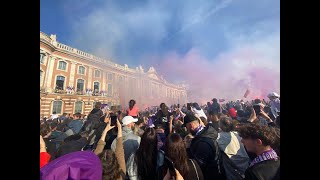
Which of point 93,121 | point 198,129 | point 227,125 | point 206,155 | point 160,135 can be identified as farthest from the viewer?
point 93,121

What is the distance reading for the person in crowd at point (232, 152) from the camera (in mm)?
2963

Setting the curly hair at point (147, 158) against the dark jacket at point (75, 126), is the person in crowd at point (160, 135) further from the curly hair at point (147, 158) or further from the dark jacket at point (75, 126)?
the dark jacket at point (75, 126)

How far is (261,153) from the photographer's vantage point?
250 cm

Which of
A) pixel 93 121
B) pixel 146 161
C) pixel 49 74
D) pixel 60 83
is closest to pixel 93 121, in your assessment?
pixel 93 121

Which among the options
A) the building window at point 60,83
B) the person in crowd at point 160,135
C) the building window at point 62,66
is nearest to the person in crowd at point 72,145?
the person in crowd at point 160,135

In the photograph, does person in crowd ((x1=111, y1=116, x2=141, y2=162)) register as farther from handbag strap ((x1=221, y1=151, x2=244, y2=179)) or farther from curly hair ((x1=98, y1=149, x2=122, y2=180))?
handbag strap ((x1=221, y1=151, x2=244, y2=179))

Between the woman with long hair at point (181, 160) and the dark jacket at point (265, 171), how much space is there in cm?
58

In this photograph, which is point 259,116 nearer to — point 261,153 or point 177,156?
point 261,153

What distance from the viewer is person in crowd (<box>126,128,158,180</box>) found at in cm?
280

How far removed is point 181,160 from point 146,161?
544mm
